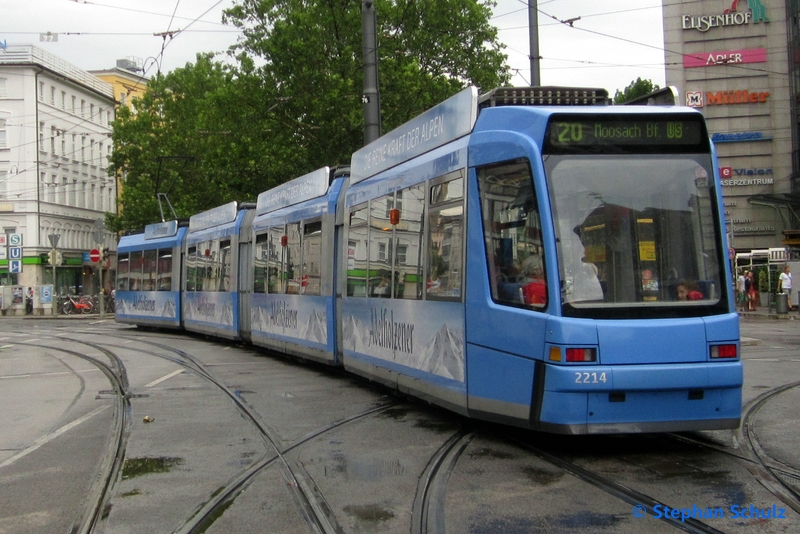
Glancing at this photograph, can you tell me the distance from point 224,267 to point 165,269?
547cm

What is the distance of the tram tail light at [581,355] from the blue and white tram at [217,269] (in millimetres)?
12267

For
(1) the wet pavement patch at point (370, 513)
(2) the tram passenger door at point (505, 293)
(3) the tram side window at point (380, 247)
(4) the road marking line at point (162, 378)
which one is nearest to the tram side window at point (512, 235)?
(2) the tram passenger door at point (505, 293)

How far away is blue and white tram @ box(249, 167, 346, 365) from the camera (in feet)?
44.1

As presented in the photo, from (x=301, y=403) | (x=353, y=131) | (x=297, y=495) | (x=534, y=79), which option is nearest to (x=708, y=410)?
(x=297, y=495)

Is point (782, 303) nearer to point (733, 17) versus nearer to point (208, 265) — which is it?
point (208, 265)

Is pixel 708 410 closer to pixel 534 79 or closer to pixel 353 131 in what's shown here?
pixel 534 79

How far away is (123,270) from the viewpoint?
93.8 ft

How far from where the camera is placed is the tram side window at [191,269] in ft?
74.3

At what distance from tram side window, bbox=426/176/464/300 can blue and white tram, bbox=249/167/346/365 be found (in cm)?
438

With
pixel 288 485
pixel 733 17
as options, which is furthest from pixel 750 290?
pixel 288 485

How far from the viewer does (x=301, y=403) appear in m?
10.9

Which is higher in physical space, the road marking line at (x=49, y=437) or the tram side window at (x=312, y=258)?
the tram side window at (x=312, y=258)

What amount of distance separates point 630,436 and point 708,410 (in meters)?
1.29

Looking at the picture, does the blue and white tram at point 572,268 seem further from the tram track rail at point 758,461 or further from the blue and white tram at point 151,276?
the blue and white tram at point 151,276
